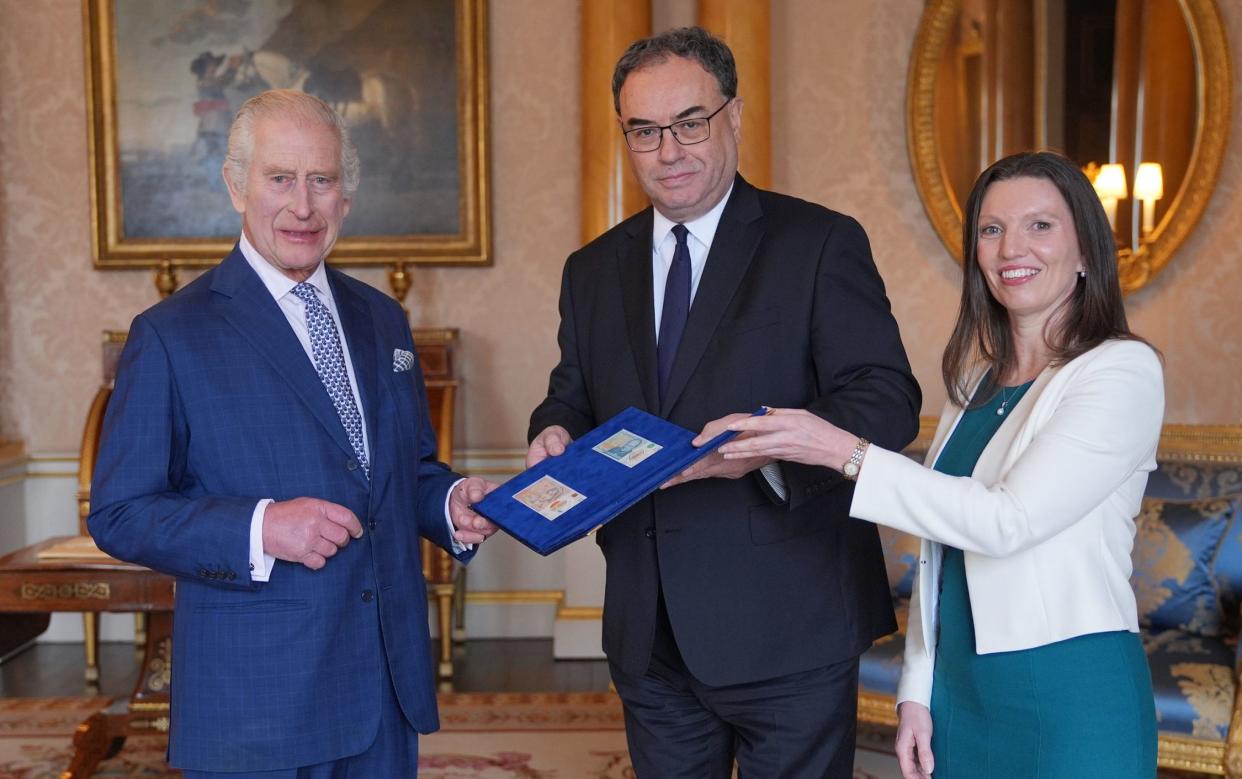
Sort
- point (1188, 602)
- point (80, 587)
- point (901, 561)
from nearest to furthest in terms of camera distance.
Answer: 1. point (80, 587)
2. point (1188, 602)
3. point (901, 561)

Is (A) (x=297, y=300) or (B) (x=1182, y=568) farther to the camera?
(B) (x=1182, y=568)

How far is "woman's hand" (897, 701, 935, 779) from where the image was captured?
7.80 feet

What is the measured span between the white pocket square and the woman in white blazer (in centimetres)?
76

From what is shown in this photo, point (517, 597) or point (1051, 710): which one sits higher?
point (1051, 710)

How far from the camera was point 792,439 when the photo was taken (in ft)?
7.41

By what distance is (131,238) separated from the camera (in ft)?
21.6

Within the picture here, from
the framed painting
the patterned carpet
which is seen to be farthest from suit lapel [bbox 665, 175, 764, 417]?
the framed painting

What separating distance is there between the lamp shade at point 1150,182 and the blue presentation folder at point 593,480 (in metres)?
4.25

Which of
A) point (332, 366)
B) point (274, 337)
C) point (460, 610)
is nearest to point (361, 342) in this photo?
point (332, 366)

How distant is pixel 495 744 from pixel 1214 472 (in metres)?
3.02

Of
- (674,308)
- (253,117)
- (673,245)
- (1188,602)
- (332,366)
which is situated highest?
(253,117)

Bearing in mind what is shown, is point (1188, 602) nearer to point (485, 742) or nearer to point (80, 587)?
point (485, 742)

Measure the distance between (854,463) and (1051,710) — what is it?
21.2 inches

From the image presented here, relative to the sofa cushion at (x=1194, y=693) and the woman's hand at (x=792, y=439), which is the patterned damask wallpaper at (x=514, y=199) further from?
the woman's hand at (x=792, y=439)
